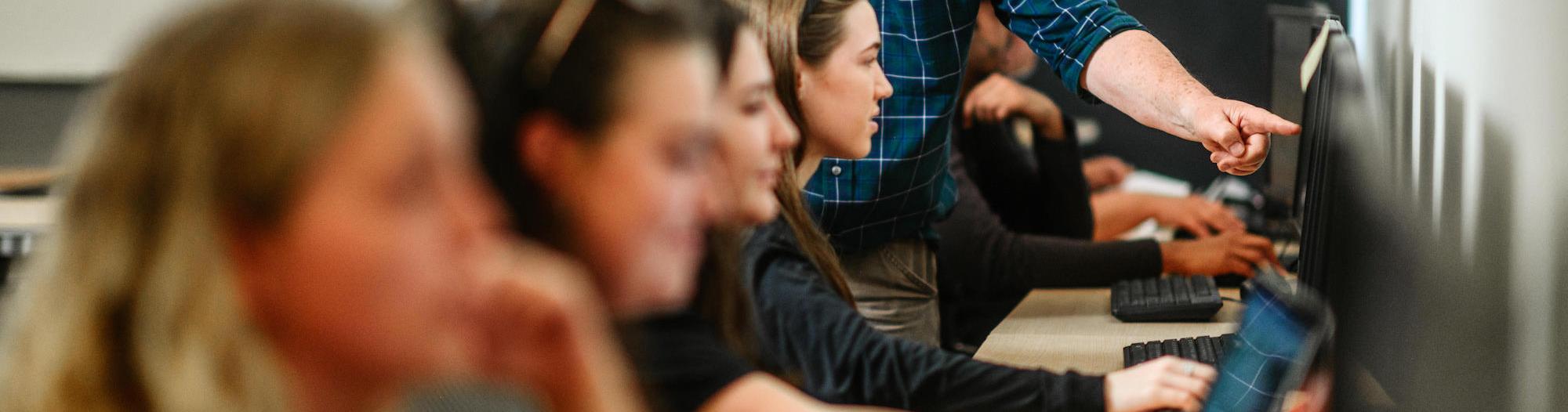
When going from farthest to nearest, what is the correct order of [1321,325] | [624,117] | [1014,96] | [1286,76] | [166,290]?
[1014,96] → [1286,76] → [1321,325] → [624,117] → [166,290]

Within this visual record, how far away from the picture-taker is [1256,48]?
100 centimetres

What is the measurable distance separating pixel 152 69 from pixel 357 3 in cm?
6

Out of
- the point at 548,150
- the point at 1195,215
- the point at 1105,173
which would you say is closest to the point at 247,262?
the point at 548,150

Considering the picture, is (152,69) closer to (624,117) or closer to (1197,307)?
(624,117)

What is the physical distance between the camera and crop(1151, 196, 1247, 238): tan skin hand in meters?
2.05

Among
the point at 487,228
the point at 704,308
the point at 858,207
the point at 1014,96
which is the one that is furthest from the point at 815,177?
the point at 1014,96

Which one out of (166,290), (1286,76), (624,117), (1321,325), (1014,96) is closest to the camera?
(166,290)

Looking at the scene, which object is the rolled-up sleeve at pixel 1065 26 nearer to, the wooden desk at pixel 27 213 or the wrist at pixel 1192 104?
the wrist at pixel 1192 104

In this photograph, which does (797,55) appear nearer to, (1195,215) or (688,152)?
(688,152)

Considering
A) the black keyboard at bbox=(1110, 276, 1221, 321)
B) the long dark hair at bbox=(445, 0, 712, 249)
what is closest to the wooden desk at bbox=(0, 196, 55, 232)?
the long dark hair at bbox=(445, 0, 712, 249)

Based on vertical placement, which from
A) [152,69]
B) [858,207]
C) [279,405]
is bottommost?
[858,207]

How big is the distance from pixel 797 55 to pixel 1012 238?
91cm

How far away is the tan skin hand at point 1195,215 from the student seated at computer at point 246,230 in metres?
1.84

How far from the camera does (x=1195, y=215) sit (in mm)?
2062
